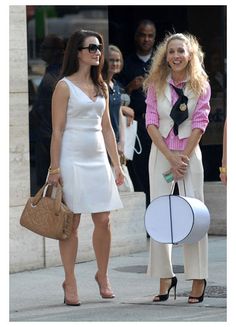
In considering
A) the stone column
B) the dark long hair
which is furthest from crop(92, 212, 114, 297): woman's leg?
the stone column

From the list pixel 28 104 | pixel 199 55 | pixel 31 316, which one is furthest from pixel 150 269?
pixel 28 104

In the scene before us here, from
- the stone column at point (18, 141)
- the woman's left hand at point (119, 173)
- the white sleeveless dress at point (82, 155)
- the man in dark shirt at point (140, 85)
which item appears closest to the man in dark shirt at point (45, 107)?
the stone column at point (18, 141)

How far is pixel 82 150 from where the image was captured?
7824mm

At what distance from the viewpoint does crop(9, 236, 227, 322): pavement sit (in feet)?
23.7

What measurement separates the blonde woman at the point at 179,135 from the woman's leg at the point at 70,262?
0.56 meters

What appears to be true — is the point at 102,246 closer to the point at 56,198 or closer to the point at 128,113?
the point at 56,198

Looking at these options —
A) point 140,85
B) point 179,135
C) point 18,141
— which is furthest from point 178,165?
point 140,85

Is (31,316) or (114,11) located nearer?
(31,316)

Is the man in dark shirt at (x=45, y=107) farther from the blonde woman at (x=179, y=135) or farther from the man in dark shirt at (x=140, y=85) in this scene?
the blonde woman at (x=179, y=135)

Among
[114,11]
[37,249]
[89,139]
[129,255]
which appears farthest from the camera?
[114,11]
